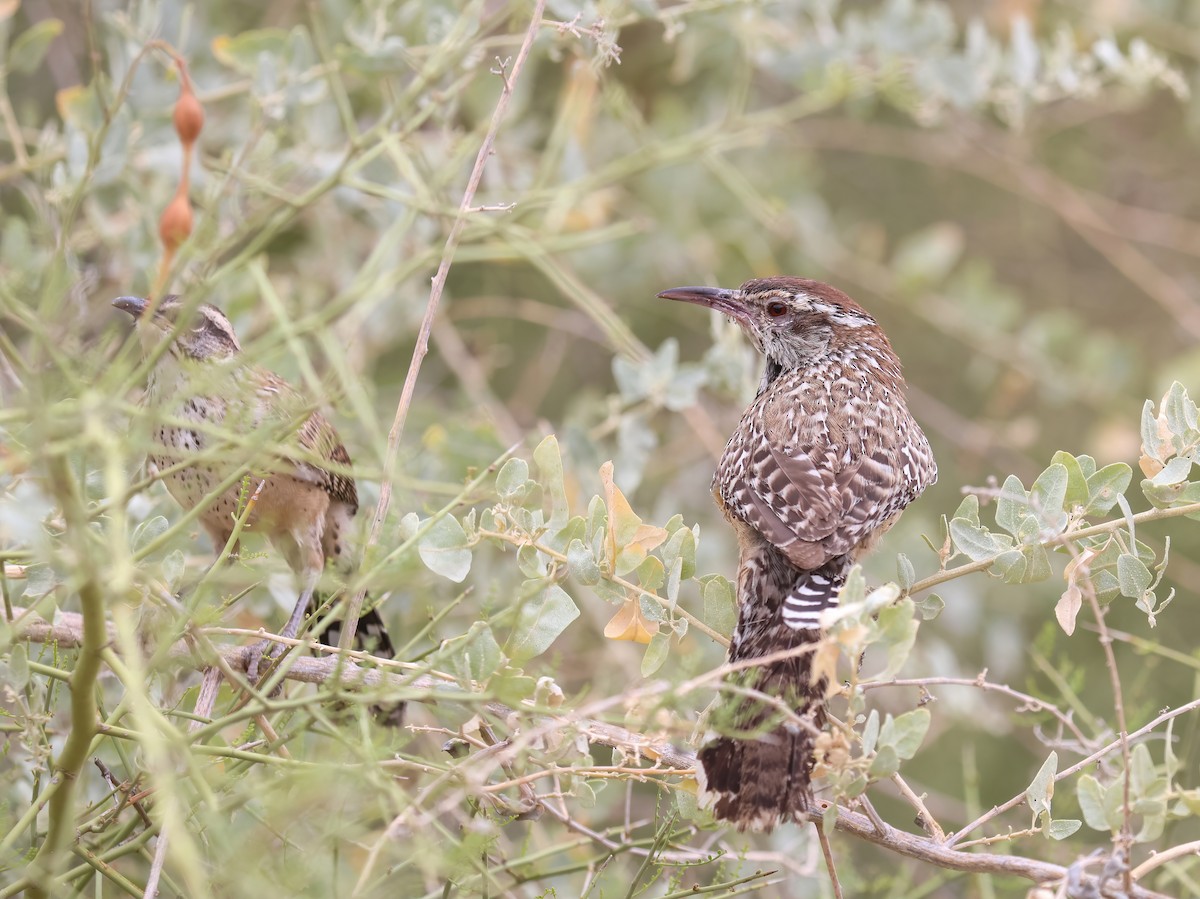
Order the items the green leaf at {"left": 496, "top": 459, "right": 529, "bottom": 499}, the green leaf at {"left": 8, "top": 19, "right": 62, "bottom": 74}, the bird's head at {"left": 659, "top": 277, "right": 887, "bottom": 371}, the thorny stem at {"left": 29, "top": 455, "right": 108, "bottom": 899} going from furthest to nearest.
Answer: the bird's head at {"left": 659, "top": 277, "right": 887, "bottom": 371} < the green leaf at {"left": 8, "top": 19, "right": 62, "bottom": 74} < the green leaf at {"left": 496, "top": 459, "right": 529, "bottom": 499} < the thorny stem at {"left": 29, "top": 455, "right": 108, "bottom": 899}

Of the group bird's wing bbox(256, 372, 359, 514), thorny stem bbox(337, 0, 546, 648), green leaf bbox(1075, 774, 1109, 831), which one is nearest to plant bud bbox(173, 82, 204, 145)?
thorny stem bbox(337, 0, 546, 648)

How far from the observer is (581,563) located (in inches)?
122

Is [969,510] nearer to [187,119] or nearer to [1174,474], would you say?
[1174,474]

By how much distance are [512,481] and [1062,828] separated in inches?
55.6

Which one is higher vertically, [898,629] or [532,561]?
[898,629]

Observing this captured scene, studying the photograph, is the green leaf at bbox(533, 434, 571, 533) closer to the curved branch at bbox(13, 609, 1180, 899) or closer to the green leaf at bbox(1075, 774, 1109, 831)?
the curved branch at bbox(13, 609, 1180, 899)

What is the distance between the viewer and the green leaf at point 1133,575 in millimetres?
2957

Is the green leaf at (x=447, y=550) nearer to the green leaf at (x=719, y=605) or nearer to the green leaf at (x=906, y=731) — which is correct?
the green leaf at (x=719, y=605)

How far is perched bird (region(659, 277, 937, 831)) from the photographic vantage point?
9.49ft

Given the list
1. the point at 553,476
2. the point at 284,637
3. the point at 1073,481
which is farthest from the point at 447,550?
the point at 1073,481

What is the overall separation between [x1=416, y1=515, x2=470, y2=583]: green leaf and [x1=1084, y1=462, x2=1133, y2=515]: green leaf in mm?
1418

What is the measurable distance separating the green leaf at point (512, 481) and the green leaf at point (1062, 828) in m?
1.36

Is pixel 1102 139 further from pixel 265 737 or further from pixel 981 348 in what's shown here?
pixel 265 737

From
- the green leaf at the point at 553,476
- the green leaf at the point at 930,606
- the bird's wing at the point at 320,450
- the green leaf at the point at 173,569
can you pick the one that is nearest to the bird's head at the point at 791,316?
the bird's wing at the point at 320,450
